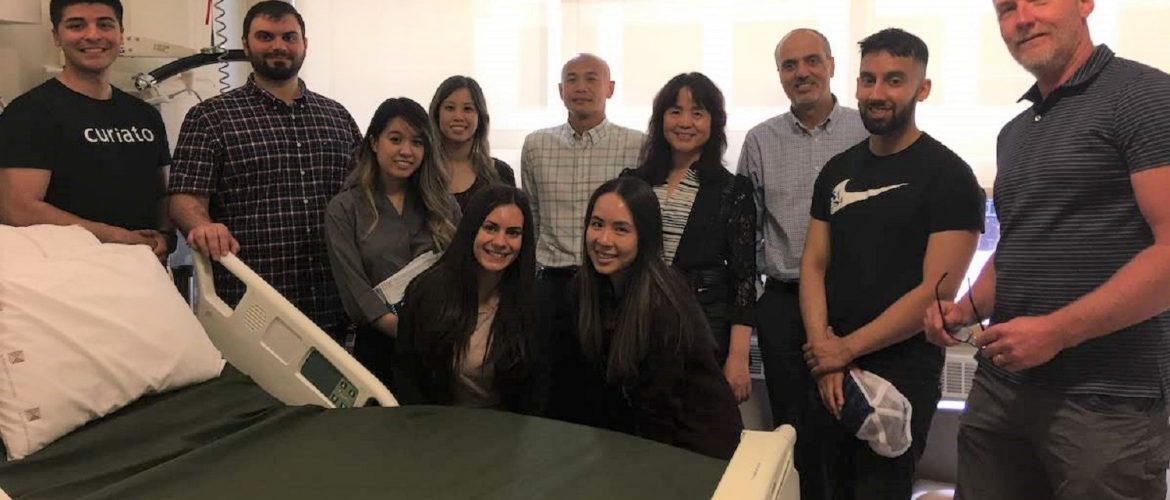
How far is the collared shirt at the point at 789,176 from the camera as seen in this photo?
2496 millimetres

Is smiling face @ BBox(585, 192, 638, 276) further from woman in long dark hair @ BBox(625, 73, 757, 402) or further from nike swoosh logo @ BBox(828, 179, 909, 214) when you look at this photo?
nike swoosh logo @ BBox(828, 179, 909, 214)

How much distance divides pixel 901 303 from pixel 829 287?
0.73ft

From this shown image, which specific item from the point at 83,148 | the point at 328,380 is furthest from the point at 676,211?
the point at 83,148

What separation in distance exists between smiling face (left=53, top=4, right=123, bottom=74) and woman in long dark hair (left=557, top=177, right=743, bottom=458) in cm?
134

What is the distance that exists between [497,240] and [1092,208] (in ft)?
3.90

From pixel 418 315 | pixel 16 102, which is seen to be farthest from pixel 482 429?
pixel 16 102

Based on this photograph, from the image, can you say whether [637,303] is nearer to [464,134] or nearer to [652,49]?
[464,134]

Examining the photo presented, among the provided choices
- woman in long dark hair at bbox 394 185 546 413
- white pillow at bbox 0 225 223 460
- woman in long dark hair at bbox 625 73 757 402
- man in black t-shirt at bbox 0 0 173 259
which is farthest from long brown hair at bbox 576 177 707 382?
man in black t-shirt at bbox 0 0 173 259

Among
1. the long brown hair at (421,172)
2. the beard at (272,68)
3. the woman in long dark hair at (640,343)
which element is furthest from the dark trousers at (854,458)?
the beard at (272,68)

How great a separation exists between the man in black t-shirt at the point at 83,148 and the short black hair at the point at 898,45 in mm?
1865

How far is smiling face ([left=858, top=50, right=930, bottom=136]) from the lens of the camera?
2.06 metres

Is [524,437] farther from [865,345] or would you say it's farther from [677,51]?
[677,51]

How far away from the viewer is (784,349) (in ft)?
7.98

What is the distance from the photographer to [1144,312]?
1461mm
